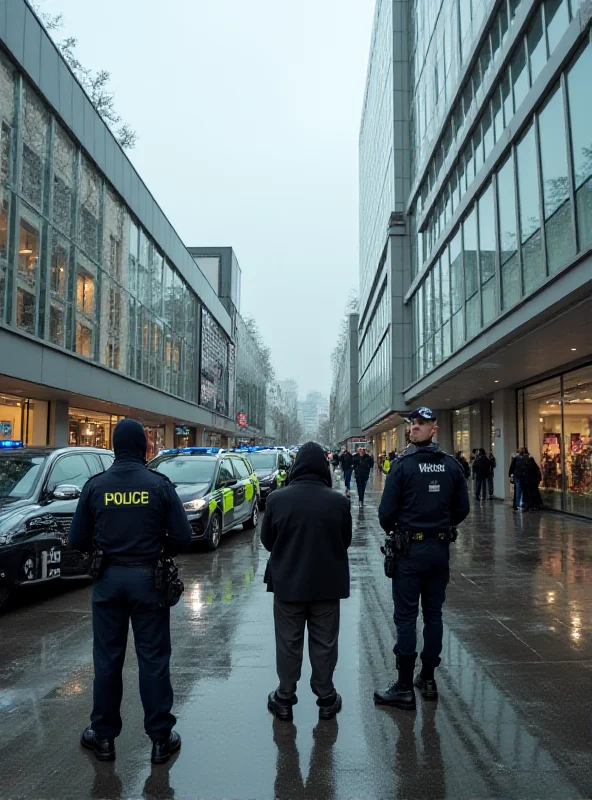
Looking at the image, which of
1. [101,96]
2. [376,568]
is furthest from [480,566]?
[101,96]

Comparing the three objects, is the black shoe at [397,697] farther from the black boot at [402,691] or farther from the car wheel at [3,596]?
the car wheel at [3,596]

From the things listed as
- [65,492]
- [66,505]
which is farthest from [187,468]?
[65,492]

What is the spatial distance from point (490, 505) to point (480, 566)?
11157mm

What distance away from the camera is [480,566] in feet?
30.8

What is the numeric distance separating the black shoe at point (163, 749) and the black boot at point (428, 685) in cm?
177

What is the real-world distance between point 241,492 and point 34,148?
34.7 feet

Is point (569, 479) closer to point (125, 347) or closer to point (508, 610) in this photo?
point (508, 610)

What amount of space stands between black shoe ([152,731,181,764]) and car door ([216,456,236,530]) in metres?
8.12

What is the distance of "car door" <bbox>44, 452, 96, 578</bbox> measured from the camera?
24.2 ft

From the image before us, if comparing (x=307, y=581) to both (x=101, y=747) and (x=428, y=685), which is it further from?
(x=101, y=747)

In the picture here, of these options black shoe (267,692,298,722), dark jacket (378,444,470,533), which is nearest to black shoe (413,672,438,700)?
black shoe (267,692,298,722)

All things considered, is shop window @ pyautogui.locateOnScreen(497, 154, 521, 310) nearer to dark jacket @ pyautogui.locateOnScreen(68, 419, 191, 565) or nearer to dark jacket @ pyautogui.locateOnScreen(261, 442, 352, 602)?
dark jacket @ pyautogui.locateOnScreen(261, 442, 352, 602)

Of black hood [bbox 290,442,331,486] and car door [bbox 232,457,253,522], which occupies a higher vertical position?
black hood [bbox 290,442,331,486]

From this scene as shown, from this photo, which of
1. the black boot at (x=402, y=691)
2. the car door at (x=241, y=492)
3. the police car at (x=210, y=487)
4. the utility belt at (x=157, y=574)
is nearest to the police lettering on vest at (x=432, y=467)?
the black boot at (x=402, y=691)
